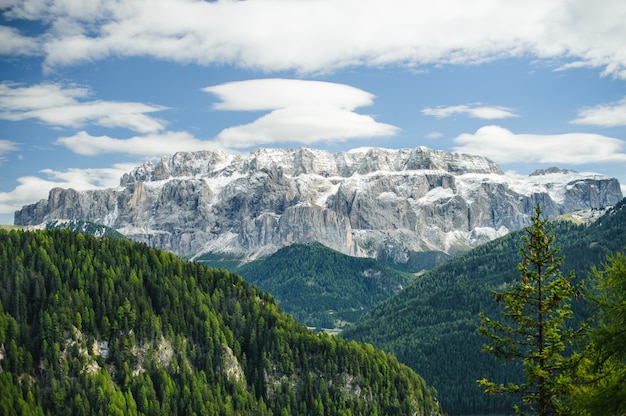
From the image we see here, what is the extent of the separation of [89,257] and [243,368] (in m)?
52.2

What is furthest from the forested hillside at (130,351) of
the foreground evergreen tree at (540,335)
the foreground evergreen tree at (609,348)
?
the foreground evergreen tree at (609,348)

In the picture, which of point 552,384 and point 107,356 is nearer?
point 552,384

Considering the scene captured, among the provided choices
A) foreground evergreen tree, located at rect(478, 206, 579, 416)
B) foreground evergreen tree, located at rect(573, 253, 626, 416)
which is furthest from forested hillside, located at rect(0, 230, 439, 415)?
foreground evergreen tree, located at rect(573, 253, 626, 416)

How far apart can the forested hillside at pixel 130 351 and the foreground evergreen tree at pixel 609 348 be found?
13586cm

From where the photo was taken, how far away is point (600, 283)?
28062 mm

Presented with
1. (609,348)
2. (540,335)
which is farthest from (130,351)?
(609,348)

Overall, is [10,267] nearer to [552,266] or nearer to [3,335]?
[3,335]

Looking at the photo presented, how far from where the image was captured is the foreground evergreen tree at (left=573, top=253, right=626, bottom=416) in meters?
27.3

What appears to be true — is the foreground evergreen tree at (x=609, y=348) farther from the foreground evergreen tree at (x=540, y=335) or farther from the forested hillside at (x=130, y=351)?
the forested hillside at (x=130, y=351)

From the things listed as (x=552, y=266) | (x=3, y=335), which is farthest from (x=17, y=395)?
(x=552, y=266)

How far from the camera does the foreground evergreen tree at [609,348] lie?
2728 centimetres

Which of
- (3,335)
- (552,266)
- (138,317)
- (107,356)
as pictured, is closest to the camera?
(552,266)

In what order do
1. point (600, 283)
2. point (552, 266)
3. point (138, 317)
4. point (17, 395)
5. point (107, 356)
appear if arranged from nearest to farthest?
point (600, 283), point (552, 266), point (17, 395), point (107, 356), point (138, 317)

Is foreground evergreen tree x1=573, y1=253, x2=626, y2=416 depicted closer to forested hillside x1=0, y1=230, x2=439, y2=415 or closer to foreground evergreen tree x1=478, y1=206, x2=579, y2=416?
foreground evergreen tree x1=478, y1=206, x2=579, y2=416
